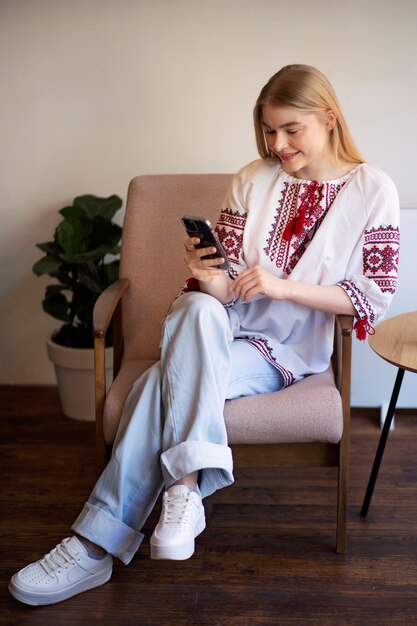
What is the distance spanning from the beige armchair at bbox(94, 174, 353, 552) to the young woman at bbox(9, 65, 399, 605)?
0.23ft

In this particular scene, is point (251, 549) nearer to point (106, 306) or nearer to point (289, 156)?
point (106, 306)

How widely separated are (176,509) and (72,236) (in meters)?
1.21

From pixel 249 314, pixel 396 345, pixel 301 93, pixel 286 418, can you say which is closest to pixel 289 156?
pixel 301 93

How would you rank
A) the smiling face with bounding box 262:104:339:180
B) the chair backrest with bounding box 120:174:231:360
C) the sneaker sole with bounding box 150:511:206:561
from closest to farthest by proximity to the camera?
the sneaker sole with bounding box 150:511:206:561
the smiling face with bounding box 262:104:339:180
the chair backrest with bounding box 120:174:231:360

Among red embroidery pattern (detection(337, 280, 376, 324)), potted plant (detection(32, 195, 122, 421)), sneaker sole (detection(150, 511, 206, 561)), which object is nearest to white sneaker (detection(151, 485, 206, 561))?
sneaker sole (detection(150, 511, 206, 561))

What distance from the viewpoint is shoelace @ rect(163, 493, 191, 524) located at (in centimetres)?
181

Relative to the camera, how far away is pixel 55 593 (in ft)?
6.17

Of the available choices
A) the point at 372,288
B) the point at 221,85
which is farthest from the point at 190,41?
the point at 372,288

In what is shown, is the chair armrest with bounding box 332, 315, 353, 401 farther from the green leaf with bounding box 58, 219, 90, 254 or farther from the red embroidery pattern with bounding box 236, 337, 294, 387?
the green leaf with bounding box 58, 219, 90, 254

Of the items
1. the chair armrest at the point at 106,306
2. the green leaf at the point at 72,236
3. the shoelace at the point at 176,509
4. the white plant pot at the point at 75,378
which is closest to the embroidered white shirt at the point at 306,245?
the chair armrest at the point at 106,306

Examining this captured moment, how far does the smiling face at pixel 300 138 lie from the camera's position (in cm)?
198

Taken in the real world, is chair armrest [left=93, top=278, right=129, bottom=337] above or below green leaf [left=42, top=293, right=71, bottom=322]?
above

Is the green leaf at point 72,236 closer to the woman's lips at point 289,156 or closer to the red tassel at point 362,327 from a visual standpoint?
the woman's lips at point 289,156

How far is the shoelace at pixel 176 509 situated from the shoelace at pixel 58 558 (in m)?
0.25
